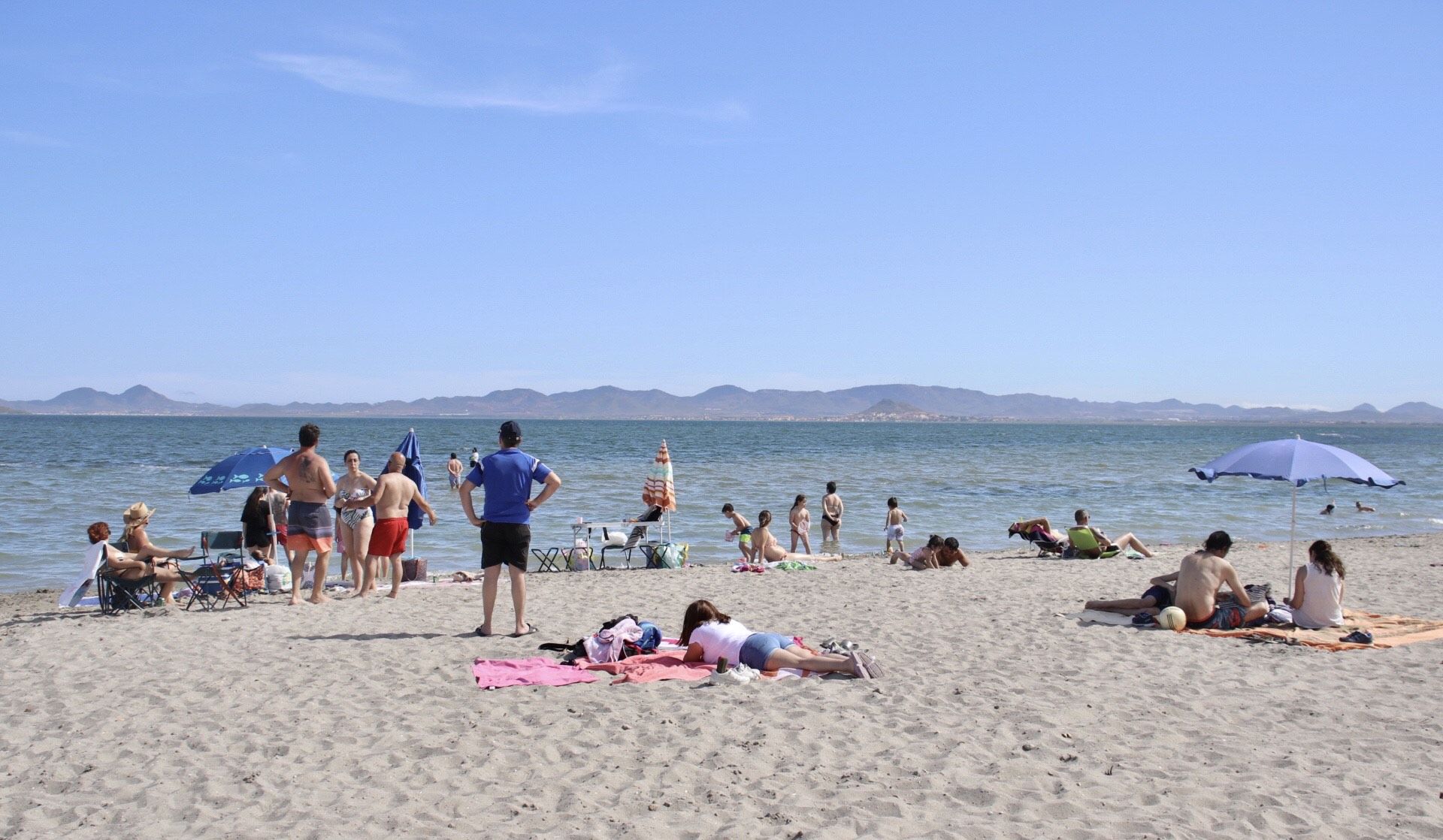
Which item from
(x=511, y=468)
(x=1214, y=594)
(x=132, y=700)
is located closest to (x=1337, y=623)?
(x=1214, y=594)

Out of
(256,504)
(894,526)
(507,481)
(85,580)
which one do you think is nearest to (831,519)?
(894,526)

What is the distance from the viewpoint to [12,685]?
6.23m

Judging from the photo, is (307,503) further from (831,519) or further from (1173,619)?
(831,519)

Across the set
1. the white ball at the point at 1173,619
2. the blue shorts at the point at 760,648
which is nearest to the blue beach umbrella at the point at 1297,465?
the white ball at the point at 1173,619

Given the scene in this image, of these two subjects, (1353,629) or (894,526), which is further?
(894,526)

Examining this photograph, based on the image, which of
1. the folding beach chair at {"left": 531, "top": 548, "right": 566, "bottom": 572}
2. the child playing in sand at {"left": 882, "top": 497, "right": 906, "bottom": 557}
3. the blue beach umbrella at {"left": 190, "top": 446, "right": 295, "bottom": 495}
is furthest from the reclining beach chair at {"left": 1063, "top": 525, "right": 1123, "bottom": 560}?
the blue beach umbrella at {"left": 190, "top": 446, "right": 295, "bottom": 495}

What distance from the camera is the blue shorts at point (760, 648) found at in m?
6.45

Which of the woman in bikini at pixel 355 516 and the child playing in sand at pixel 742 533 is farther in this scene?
the child playing in sand at pixel 742 533

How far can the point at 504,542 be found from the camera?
739cm

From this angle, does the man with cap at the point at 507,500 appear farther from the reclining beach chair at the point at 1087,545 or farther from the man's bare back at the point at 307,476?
the reclining beach chair at the point at 1087,545

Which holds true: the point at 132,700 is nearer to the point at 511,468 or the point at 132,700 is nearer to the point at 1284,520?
the point at 511,468

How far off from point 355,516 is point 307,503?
102 cm

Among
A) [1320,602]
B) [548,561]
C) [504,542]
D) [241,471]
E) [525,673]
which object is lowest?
[548,561]

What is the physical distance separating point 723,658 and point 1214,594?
4402mm
